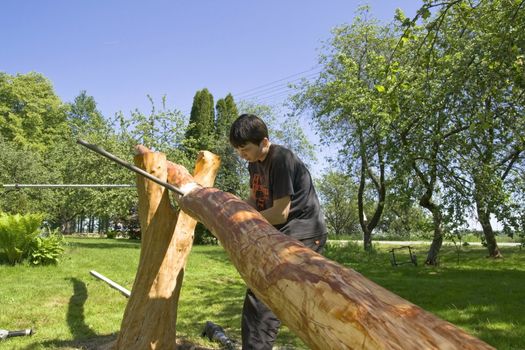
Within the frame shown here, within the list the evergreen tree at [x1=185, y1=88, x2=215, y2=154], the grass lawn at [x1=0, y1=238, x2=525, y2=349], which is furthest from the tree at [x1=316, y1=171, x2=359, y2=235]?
the grass lawn at [x1=0, y1=238, x2=525, y2=349]

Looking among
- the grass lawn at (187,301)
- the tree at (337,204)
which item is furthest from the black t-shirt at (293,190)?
the tree at (337,204)

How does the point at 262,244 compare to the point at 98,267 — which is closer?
the point at 262,244

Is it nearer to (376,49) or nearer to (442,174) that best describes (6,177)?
(376,49)

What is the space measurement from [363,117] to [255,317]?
10828mm

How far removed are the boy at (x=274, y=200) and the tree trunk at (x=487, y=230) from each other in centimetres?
878

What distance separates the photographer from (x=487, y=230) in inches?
573

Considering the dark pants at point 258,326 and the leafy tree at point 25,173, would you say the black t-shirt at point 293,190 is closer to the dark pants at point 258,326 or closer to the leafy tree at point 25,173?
the dark pants at point 258,326

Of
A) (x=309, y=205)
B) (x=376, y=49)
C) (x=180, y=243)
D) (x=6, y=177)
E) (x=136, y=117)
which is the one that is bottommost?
(x=180, y=243)

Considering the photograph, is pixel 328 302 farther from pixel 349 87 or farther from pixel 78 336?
pixel 349 87

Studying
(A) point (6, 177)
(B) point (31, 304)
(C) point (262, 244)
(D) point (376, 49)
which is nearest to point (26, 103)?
(A) point (6, 177)

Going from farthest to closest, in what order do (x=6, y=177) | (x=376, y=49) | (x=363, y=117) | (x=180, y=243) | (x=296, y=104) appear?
(x=6, y=177) < (x=296, y=104) < (x=376, y=49) < (x=363, y=117) < (x=180, y=243)

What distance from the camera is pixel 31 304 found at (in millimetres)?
6031

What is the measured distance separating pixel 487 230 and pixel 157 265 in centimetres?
1357

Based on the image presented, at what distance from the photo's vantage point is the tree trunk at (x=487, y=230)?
34.8ft
